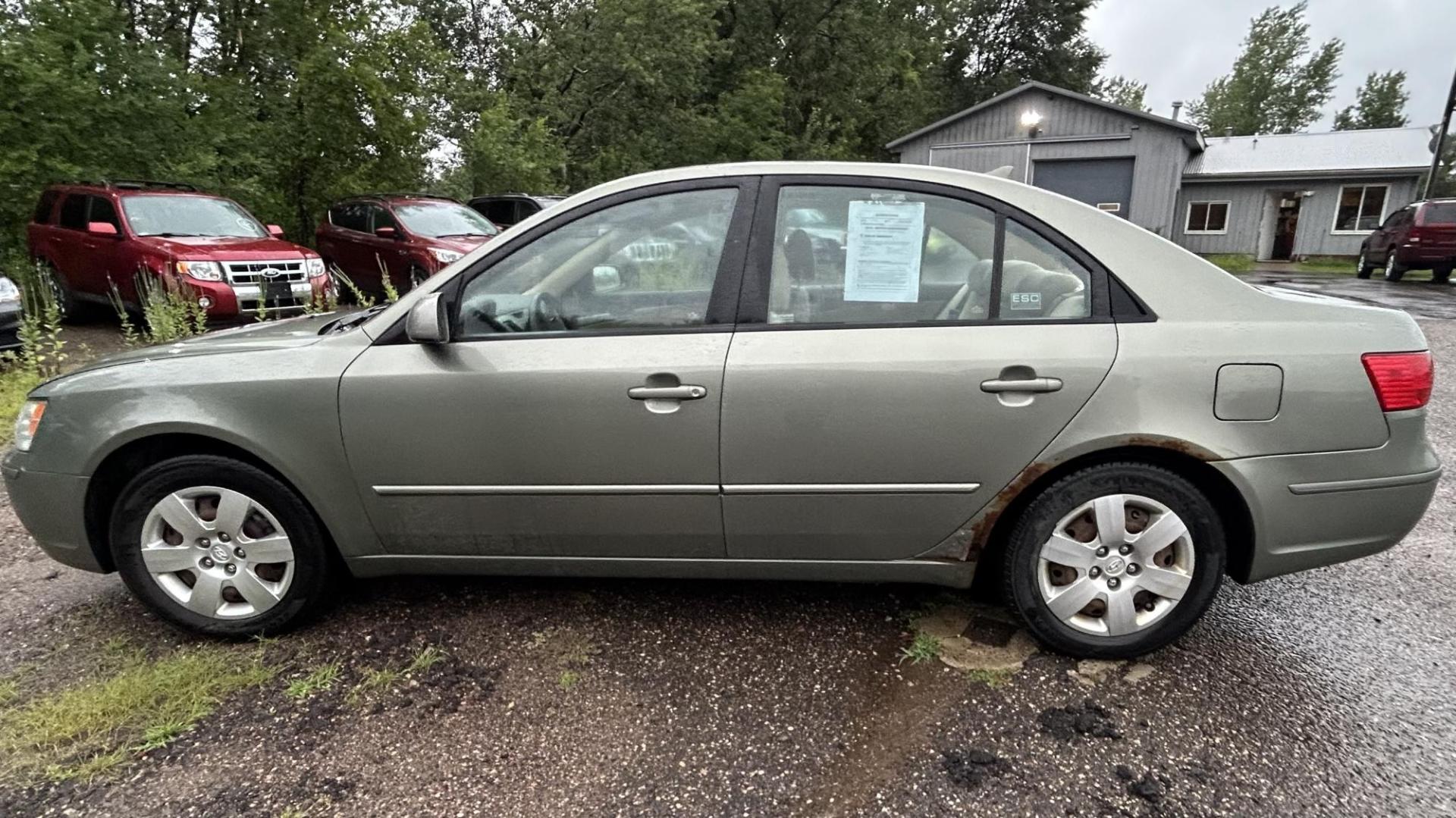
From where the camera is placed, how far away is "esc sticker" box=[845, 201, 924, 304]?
8.18 feet

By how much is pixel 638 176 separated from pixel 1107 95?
58243 mm

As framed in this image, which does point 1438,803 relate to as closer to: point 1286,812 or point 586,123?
point 1286,812

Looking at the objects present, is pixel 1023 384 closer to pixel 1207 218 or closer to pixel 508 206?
pixel 508 206

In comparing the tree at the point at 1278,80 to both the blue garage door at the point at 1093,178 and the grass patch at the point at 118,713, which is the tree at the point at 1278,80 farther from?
the grass patch at the point at 118,713

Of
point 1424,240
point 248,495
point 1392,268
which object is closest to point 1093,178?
point 1392,268

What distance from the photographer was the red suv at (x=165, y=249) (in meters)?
8.04

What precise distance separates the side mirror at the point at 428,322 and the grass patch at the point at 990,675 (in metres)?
2.03

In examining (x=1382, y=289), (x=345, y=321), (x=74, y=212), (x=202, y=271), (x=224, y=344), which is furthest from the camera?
(x=1382, y=289)

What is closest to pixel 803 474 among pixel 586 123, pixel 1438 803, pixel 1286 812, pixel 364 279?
pixel 1286 812

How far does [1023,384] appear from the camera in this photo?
2354 millimetres

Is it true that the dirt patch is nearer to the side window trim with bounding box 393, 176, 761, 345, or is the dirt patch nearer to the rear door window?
the side window trim with bounding box 393, 176, 761, 345

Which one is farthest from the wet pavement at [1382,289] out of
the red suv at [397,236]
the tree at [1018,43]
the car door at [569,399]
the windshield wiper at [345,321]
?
the tree at [1018,43]

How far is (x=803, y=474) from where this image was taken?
2.47 m

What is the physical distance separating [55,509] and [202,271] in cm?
636
